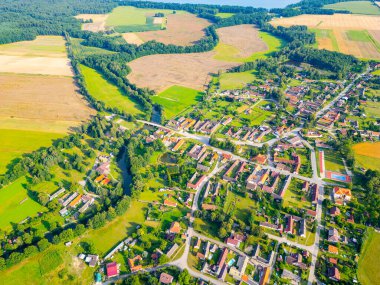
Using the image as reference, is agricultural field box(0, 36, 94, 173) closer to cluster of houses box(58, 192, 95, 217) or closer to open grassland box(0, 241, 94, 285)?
cluster of houses box(58, 192, 95, 217)

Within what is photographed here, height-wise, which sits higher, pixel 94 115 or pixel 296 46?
pixel 296 46

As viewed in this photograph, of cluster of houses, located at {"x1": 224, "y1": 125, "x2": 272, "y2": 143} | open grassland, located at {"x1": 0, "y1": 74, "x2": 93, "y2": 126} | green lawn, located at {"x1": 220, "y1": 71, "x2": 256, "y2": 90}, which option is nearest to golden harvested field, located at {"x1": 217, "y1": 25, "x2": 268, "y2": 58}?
green lawn, located at {"x1": 220, "y1": 71, "x2": 256, "y2": 90}

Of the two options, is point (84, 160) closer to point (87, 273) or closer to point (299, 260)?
point (87, 273)

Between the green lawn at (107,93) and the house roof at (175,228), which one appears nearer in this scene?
the house roof at (175,228)

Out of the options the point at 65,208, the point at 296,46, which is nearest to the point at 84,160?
the point at 65,208

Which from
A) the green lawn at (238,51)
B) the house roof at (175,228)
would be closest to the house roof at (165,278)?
the house roof at (175,228)

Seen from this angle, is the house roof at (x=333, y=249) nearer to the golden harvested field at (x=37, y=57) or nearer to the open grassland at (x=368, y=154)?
the open grassland at (x=368, y=154)

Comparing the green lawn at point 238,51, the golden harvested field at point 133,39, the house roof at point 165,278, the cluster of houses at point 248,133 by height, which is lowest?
the house roof at point 165,278
